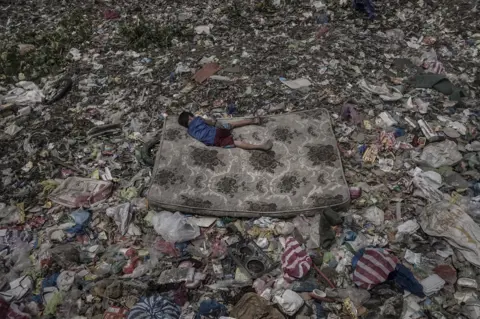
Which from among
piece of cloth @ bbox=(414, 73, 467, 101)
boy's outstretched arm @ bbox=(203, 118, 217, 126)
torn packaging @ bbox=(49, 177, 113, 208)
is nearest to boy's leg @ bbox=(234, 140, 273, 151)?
boy's outstretched arm @ bbox=(203, 118, 217, 126)

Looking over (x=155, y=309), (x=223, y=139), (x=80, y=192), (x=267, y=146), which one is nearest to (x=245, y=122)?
(x=223, y=139)

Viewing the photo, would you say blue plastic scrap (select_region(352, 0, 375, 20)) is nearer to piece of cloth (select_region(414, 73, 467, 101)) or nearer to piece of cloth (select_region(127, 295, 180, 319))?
piece of cloth (select_region(414, 73, 467, 101))

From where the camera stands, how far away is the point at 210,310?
2965mm

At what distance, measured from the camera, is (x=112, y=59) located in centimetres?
618

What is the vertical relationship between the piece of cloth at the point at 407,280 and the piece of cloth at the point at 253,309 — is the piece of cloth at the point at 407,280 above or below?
above

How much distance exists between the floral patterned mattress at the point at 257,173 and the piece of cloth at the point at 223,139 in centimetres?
7

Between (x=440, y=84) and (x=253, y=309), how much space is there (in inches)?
164

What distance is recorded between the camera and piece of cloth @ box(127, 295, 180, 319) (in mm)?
2904

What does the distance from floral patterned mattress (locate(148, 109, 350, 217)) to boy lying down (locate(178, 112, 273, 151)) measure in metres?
0.06

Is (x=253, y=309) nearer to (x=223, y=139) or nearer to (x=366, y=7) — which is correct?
(x=223, y=139)

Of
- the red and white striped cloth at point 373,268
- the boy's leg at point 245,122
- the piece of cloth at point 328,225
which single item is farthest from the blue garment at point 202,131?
the red and white striped cloth at point 373,268

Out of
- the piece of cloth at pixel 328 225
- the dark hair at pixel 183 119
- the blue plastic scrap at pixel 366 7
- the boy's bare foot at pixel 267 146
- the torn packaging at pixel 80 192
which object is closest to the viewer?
the piece of cloth at pixel 328 225

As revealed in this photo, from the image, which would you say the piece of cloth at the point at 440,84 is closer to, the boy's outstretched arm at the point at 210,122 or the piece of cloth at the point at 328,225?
the piece of cloth at the point at 328,225

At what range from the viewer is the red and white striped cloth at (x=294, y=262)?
3174 millimetres
